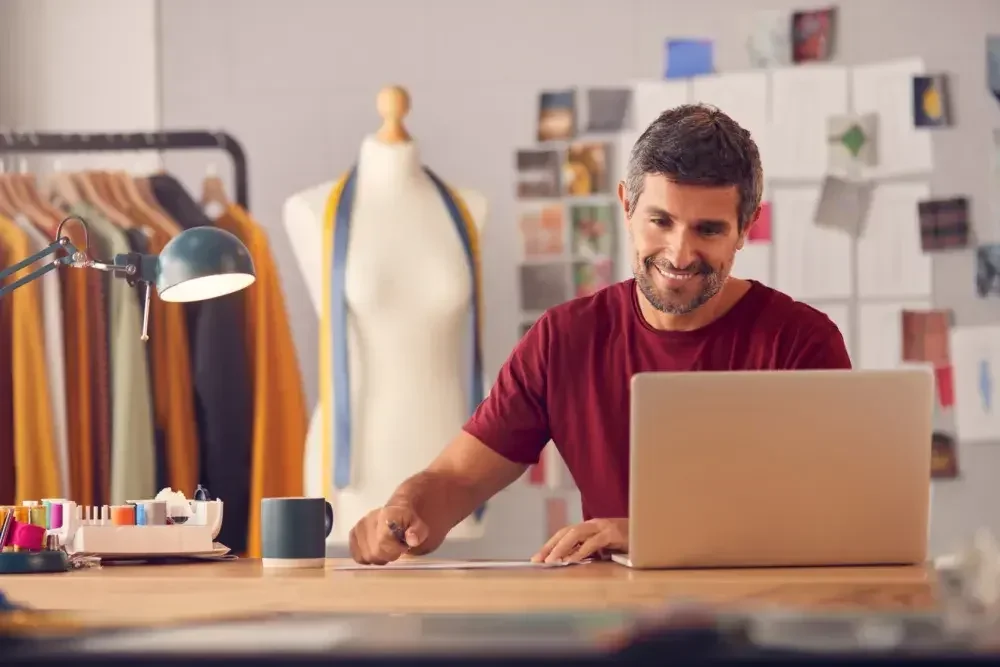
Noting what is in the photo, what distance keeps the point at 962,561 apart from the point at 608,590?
0.32m

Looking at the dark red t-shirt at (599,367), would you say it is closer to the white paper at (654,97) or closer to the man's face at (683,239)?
the man's face at (683,239)

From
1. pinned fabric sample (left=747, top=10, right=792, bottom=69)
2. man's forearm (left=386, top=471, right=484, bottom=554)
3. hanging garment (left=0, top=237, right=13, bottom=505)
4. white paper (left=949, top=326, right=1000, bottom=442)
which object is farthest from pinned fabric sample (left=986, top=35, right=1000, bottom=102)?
hanging garment (left=0, top=237, right=13, bottom=505)

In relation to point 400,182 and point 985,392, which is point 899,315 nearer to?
point 985,392

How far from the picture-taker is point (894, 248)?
10.8 ft

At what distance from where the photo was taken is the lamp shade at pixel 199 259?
1.76 meters

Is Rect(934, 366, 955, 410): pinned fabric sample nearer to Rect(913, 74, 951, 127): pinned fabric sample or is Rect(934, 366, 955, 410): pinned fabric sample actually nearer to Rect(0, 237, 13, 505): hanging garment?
Rect(913, 74, 951, 127): pinned fabric sample

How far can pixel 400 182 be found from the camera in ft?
10.0

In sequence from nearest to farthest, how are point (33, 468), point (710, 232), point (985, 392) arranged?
1. point (710, 232)
2. point (33, 468)
3. point (985, 392)

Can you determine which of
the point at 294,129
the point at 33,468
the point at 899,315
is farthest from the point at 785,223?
the point at 33,468

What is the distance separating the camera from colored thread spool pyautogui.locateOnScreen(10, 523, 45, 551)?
150cm

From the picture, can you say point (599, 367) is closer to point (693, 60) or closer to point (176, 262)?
point (176, 262)

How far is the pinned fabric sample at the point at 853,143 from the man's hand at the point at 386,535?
1.98m

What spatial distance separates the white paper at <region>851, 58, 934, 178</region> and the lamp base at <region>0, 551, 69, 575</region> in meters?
2.41

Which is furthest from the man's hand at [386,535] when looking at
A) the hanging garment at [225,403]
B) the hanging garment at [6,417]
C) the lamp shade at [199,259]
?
the hanging garment at [6,417]
